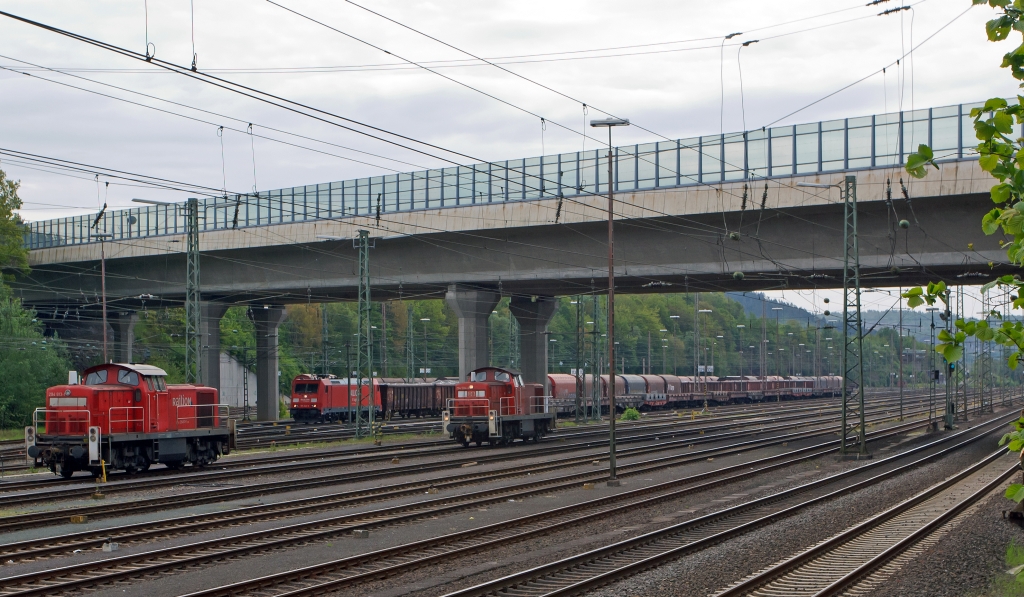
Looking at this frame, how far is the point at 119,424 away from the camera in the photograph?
27.0 meters

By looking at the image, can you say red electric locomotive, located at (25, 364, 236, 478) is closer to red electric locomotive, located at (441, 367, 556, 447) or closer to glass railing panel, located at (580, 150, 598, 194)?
red electric locomotive, located at (441, 367, 556, 447)

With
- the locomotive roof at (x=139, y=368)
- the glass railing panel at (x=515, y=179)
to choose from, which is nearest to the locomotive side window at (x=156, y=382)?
the locomotive roof at (x=139, y=368)

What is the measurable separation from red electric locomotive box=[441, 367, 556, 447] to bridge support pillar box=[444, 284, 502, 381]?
28.8ft

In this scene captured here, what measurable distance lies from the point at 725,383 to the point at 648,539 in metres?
78.9

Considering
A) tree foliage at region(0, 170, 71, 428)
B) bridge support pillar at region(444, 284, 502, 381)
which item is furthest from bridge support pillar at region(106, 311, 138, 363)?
bridge support pillar at region(444, 284, 502, 381)

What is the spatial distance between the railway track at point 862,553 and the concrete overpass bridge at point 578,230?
10650 millimetres

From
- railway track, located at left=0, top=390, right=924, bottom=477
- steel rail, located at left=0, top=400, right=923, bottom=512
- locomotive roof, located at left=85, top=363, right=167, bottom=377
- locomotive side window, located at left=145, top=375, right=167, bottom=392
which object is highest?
locomotive roof, located at left=85, top=363, right=167, bottom=377

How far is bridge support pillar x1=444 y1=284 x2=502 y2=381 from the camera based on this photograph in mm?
49812

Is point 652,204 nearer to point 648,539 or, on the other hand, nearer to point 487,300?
point 487,300

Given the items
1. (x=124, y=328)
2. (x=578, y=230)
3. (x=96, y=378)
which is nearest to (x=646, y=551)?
(x=96, y=378)

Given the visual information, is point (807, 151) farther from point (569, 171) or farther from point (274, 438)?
point (274, 438)

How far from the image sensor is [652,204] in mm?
39719

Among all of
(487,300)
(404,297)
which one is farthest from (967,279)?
(404,297)

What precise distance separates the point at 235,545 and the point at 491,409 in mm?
23586
